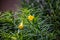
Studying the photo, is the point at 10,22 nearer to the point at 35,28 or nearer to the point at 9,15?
the point at 9,15

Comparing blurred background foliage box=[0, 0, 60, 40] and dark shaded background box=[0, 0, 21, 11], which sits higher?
dark shaded background box=[0, 0, 21, 11]

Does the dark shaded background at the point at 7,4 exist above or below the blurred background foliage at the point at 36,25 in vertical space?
above

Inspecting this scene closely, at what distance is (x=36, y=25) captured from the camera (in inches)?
100

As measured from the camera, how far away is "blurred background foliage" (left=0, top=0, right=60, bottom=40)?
245 cm

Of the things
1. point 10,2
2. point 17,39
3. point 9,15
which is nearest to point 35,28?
point 17,39

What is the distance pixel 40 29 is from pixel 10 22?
493mm

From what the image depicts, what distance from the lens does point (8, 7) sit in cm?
521

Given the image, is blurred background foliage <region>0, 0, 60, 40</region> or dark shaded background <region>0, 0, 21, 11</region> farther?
dark shaded background <region>0, 0, 21, 11</region>

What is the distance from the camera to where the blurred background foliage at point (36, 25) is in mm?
2453

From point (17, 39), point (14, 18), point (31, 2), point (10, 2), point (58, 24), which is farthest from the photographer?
point (10, 2)

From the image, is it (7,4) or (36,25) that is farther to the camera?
(7,4)

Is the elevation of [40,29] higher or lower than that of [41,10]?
lower

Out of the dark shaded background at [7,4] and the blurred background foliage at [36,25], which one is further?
the dark shaded background at [7,4]

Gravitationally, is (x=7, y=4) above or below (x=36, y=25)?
above
